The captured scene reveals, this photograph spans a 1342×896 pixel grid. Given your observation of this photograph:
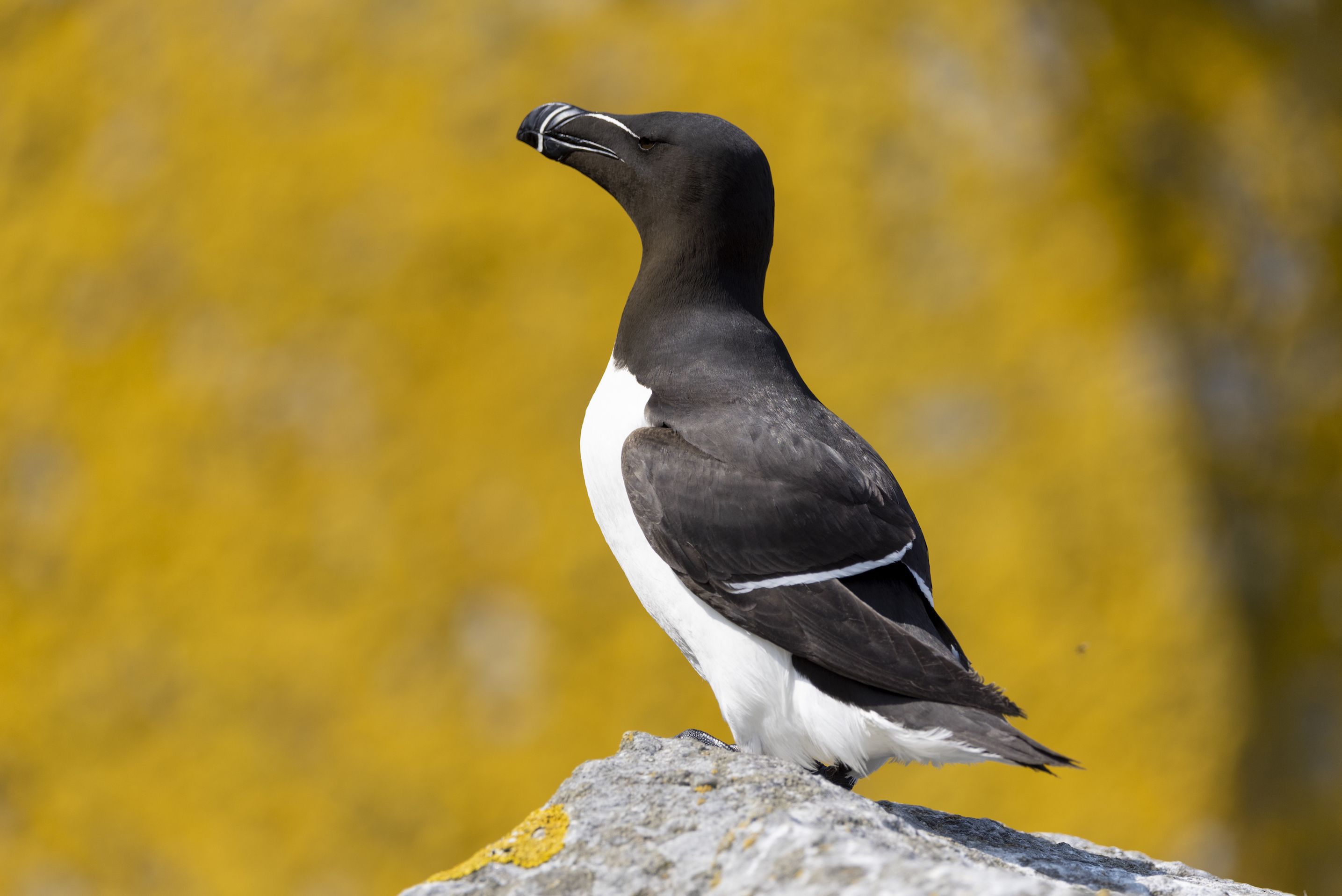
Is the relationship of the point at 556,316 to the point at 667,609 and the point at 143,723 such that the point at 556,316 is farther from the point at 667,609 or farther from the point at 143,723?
the point at 667,609

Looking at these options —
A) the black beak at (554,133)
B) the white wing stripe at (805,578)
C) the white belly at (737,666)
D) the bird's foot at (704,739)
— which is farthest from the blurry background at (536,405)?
the white wing stripe at (805,578)

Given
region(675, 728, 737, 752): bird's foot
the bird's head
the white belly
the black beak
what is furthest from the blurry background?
region(675, 728, 737, 752): bird's foot

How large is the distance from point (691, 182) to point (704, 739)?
1.55 meters

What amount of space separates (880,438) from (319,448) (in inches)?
115

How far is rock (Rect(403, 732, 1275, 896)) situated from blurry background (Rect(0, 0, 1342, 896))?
340 cm

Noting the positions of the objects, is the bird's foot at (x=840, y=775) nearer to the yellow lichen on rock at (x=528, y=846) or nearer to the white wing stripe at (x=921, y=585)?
the white wing stripe at (x=921, y=585)

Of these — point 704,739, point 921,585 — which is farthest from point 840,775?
point 921,585

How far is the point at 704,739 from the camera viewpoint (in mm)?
3246

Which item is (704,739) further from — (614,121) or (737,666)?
(614,121)

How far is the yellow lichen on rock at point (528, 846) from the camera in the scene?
2549 millimetres

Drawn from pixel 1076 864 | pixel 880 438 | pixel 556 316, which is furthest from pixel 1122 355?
pixel 1076 864

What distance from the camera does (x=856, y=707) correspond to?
300 centimetres

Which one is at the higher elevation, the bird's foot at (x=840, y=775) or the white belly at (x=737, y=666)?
the white belly at (x=737, y=666)

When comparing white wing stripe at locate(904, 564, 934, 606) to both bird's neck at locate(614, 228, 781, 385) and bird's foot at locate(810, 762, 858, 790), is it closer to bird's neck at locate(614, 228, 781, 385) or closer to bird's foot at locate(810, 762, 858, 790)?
bird's foot at locate(810, 762, 858, 790)
